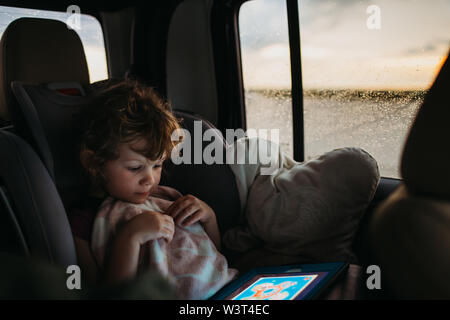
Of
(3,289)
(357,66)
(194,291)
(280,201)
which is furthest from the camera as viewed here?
(357,66)

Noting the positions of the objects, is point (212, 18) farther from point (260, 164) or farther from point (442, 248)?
point (442, 248)

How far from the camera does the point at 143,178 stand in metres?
1.03

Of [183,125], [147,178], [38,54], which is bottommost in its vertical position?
[147,178]

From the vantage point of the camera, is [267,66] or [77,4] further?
[77,4]

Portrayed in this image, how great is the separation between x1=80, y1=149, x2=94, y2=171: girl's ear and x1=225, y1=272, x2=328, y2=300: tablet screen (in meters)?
0.52

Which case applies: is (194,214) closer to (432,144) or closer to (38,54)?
(432,144)

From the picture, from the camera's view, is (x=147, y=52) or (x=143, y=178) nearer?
(x=143, y=178)

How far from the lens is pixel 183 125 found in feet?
4.16

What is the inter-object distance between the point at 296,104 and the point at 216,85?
1.86 ft

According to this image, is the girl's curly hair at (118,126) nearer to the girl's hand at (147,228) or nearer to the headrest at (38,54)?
the girl's hand at (147,228)

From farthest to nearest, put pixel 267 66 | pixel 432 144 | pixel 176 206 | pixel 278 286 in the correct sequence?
1. pixel 267 66
2. pixel 176 206
3. pixel 278 286
4. pixel 432 144

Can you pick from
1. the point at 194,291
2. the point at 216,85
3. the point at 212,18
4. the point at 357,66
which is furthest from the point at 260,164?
the point at 212,18

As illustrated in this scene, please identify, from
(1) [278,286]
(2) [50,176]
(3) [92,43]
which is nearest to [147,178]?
(2) [50,176]

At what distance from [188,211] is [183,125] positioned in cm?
32
